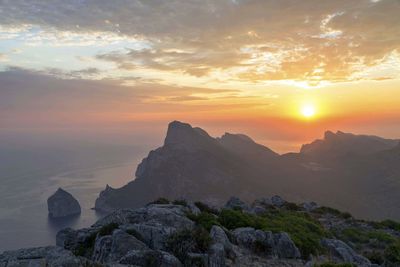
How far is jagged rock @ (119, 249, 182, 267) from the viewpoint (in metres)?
14.7

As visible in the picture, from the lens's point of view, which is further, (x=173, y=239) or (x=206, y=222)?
(x=206, y=222)

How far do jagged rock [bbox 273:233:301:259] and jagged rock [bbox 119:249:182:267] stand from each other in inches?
355

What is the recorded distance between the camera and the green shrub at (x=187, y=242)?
1666 cm

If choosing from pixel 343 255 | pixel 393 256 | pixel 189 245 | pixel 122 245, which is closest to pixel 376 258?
pixel 393 256

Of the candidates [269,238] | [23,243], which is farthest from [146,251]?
[23,243]

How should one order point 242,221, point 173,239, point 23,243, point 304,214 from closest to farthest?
point 173,239 → point 242,221 → point 304,214 → point 23,243

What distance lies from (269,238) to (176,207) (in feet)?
25.6

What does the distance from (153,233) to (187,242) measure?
2.34 m

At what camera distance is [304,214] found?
42781 mm

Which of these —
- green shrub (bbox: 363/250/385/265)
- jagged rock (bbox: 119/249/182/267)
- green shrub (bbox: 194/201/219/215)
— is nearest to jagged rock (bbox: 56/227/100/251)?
jagged rock (bbox: 119/249/182/267)

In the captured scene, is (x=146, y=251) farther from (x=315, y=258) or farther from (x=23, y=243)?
(x=23, y=243)

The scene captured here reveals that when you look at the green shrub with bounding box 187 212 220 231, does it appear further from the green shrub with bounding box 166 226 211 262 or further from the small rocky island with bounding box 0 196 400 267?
the green shrub with bounding box 166 226 211 262

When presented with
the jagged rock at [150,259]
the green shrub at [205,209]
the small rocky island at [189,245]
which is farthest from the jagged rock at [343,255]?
the jagged rock at [150,259]

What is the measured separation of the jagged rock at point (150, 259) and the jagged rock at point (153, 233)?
2133 mm
